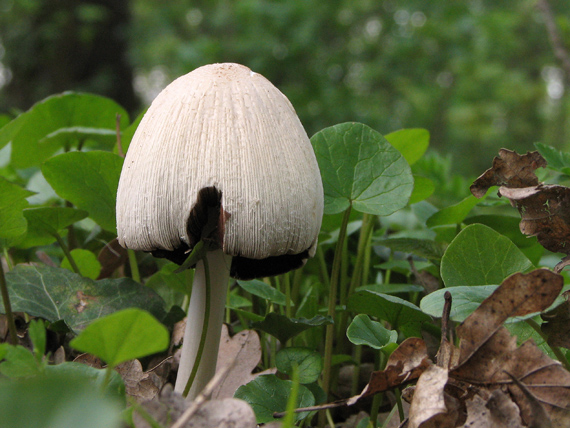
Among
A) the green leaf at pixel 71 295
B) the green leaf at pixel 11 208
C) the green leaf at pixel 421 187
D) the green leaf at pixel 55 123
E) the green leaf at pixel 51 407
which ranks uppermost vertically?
the green leaf at pixel 55 123

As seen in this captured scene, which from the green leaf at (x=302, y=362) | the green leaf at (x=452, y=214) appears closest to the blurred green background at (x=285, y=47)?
the green leaf at (x=452, y=214)

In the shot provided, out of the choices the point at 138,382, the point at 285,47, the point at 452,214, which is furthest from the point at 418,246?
the point at 285,47

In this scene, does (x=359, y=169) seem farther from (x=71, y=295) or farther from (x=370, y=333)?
(x=71, y=295)

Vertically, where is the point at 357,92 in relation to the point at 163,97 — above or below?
below

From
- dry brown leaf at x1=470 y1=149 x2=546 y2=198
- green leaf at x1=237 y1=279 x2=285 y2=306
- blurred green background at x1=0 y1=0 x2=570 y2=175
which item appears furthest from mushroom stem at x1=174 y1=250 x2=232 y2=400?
blurred green background at x1=0 y1=0 x2=570 y2=175

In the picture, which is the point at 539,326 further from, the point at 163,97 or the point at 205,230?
the point at 163,97

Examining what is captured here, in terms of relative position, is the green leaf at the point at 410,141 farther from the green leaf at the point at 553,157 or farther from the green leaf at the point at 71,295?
the green leaf at the point at 71,295

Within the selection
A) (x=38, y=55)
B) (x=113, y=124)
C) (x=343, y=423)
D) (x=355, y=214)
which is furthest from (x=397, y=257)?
(x=38, y=55)
